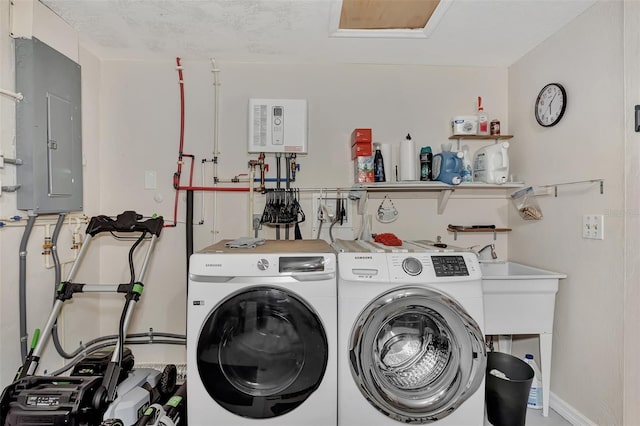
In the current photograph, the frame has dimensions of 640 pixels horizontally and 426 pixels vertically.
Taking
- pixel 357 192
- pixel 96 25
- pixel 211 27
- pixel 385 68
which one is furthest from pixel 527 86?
pixel 96 25

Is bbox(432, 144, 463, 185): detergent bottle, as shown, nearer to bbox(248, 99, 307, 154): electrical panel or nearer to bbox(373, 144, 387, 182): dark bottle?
bbox(373, 144, 387, 182): dark bottle

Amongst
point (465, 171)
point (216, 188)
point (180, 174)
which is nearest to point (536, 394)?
point (465, 171)

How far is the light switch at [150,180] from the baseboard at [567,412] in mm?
3015

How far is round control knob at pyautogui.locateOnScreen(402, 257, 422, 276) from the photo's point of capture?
1636 mm

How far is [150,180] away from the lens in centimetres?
251

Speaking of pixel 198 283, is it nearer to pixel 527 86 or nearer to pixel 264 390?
pixel 264 390

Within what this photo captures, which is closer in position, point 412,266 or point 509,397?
point 412,266

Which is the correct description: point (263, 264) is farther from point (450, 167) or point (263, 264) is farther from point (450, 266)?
point (450, 167)

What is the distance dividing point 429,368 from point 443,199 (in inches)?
49.7

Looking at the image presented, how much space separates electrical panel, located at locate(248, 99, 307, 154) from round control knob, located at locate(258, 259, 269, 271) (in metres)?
1.06

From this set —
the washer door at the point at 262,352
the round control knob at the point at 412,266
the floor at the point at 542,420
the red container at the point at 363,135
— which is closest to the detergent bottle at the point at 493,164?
the red container at the point at 363,135

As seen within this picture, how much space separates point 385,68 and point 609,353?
2257 millimetres

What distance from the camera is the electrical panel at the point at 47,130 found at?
1761 millimetres

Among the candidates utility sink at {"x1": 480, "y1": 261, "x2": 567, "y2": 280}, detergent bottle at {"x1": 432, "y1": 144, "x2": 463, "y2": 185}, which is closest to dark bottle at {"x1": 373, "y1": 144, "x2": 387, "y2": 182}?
detergent bottle at {"x1": 432, "y1": 144, "x2": 463, "y2": 185}
